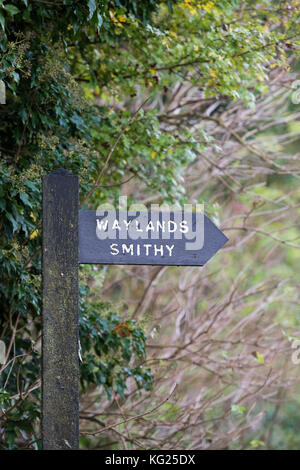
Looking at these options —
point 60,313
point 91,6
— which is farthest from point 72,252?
point 91,6

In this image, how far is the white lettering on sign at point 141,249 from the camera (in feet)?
8.87

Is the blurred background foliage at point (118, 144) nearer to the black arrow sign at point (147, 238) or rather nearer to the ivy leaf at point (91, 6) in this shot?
the ivy leaf at point (91, 6)

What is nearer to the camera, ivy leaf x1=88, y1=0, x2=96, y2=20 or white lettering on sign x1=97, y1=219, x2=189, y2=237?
white lettering on sign x1=97, y1=219, x2=189, y2=237

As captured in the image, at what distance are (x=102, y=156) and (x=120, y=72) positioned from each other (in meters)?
0.64

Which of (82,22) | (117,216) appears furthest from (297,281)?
(117,216)

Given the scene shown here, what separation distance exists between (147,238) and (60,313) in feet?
1.49

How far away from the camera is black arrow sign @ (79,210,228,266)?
2686 mm

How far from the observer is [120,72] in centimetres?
514

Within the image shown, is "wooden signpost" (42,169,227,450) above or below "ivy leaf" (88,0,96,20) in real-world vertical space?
below

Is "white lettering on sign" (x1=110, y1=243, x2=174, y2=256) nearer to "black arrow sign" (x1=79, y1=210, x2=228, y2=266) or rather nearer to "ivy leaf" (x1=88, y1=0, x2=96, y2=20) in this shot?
"black arrow sign" (x1=79, y1=210, x2=228, y2=266)

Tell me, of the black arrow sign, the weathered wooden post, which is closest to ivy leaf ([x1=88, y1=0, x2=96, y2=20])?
the weathered wooden post

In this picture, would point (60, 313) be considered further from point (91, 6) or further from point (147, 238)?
point (91, 6)

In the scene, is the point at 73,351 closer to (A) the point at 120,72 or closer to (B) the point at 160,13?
(A) the point at 120,72

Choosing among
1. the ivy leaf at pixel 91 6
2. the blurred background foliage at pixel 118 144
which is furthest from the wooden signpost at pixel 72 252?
the ivy leaf at pixel 91 6
